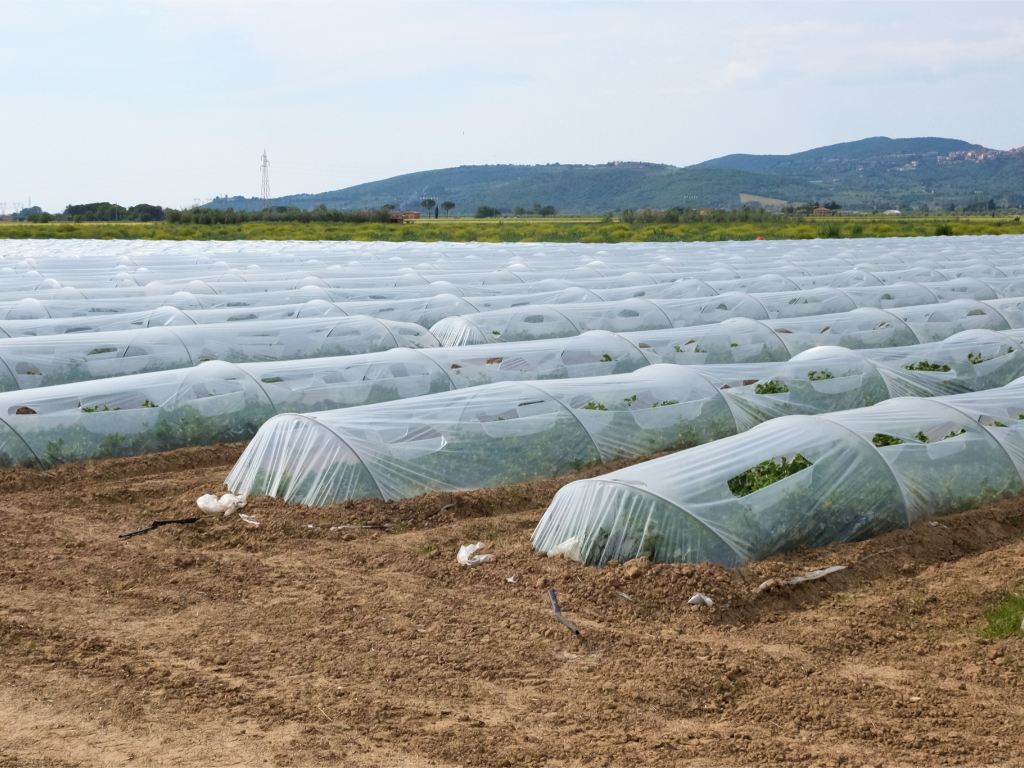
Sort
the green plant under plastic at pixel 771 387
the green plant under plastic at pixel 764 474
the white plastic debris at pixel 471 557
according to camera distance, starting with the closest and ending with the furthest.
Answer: the white plastic debris at pixel 471 557, the green plant under plastic at pixel 764 474, the green plant under plastic at pixel 771 387

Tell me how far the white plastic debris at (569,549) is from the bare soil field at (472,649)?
203mm

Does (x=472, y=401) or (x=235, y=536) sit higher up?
(x=472, y=401)

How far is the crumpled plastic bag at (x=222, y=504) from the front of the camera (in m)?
9.78

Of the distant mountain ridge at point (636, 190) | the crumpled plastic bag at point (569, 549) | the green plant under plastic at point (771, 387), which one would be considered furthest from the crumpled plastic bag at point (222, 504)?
the distant mountain ridge at point (636, 190)

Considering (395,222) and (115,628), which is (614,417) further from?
(395,222)

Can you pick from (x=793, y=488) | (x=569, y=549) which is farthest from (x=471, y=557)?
(x=793, y=488)

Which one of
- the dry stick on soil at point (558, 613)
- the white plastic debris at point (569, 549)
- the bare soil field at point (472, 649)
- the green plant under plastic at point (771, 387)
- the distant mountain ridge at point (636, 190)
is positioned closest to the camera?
the bare soil field at point (472, 649)

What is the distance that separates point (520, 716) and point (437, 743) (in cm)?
58

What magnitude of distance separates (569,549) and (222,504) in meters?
3.82

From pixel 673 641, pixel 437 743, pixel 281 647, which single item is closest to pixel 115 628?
pixel 281 647

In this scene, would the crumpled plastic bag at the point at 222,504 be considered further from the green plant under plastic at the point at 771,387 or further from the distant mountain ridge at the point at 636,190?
the distant mountain ridge at the point at 636,190

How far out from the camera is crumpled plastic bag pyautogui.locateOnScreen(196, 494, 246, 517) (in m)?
9.78

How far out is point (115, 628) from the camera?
7.14 metres

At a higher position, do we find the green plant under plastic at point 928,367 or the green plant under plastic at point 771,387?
the green plant under plastic at point 771,387
